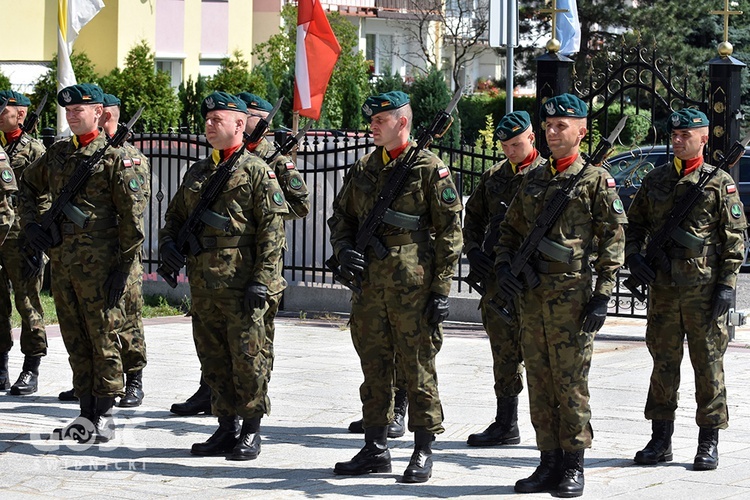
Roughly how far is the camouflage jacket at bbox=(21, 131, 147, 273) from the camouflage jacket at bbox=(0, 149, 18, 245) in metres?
0.74

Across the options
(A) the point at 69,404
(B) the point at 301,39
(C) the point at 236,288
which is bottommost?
(A) the point at 69,404

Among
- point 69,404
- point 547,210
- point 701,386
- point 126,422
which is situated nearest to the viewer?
point 547,210

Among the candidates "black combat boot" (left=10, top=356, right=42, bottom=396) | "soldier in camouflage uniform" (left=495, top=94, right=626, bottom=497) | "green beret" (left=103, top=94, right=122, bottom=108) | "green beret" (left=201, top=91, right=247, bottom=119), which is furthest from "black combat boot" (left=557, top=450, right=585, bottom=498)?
"black combat boot" (left=10, top=356, right=42, bottom=396)

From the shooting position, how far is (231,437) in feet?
25.8

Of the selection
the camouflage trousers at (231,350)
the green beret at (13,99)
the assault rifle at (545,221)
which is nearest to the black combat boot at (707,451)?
the assault rifle at (545,221)

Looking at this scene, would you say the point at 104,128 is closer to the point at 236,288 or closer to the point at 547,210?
the point at 236,288

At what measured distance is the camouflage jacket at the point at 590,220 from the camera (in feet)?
22.5

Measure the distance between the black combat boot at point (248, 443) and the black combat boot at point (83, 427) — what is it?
1.03 metres

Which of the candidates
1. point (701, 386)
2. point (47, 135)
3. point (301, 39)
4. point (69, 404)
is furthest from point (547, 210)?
point (47, 135)

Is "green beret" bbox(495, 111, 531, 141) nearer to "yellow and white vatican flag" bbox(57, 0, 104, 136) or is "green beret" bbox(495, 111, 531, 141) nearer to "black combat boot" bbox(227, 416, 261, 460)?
"black combat boot" bbox(227, 416, 261, 460)

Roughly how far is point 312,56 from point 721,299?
711cm

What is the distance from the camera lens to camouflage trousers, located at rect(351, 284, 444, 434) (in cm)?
721

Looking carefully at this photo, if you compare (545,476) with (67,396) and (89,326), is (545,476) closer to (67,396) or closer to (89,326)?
(89,326)

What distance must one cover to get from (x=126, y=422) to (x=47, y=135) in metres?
6.24
